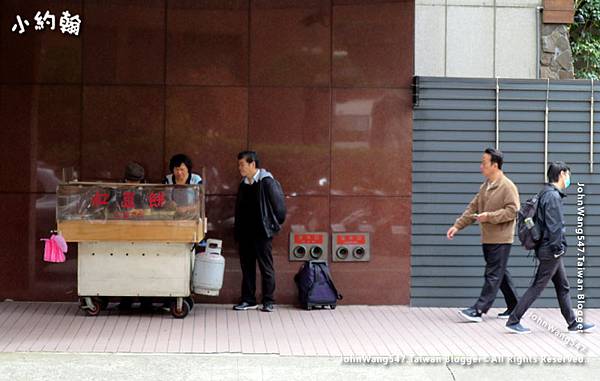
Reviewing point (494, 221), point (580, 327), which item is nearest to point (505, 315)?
point (580, 327)

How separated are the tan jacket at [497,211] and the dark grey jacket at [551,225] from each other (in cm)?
43

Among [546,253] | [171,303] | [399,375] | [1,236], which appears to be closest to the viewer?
[399,375]

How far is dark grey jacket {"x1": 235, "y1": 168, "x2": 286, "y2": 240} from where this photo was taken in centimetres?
976

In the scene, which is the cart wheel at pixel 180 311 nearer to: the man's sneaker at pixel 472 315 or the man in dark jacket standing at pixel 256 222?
the man in dark jacket standing at pixel 256 222

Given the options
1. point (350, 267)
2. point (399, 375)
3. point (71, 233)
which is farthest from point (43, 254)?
point (399, 375)

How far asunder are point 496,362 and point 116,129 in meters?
5.16

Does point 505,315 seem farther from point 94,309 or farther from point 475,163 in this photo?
point 94,309

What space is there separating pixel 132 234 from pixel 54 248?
921 millimetres

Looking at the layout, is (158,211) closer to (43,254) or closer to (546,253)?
(43,254)

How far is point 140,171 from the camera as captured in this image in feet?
31.7

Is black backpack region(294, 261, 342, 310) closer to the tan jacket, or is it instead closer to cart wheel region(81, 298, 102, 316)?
the tan jacket

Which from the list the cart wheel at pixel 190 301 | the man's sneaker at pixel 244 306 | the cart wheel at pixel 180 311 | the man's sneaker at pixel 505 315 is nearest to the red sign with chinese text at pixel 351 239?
the man's sneaker at pixel 244 306

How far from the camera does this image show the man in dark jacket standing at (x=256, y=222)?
9.77 meters

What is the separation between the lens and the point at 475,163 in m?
10.5
